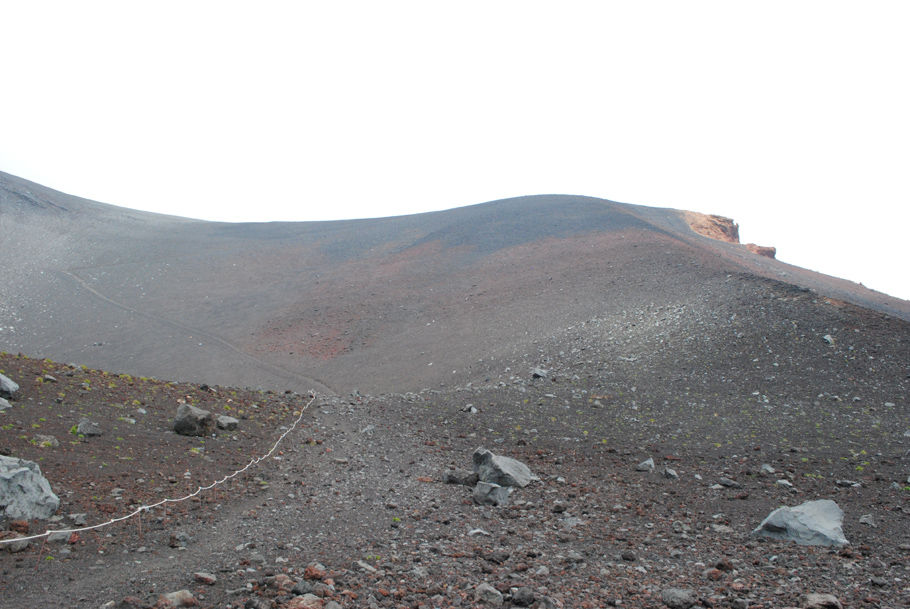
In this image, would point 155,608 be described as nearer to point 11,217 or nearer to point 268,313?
point 268,313

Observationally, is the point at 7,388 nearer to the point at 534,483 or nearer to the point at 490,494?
the point at 490,494

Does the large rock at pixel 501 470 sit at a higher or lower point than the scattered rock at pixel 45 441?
lower

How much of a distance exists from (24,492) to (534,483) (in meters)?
5.11

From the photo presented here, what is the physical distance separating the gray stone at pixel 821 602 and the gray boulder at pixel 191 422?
22.8ft

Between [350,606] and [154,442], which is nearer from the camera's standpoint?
[350,606]

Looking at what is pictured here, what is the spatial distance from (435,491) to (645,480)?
104 inches

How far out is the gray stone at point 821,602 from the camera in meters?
3.99

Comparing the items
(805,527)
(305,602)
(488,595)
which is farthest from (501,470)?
(305,602)

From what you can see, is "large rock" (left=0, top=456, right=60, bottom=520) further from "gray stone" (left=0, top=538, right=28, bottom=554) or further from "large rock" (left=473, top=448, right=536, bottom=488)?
"large rock" (left=473, top=448, right=536, bottom=488)

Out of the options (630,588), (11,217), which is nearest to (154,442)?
(630,588)

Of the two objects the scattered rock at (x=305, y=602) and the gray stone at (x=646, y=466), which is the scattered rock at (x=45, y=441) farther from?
the gray stone at (x=646, y=466)

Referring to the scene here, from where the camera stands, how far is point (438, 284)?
72.7ft

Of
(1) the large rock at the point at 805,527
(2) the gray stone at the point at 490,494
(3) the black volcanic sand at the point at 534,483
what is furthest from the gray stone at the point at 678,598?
(2) the gray stone at the point at 490,494

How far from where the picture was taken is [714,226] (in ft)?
114
